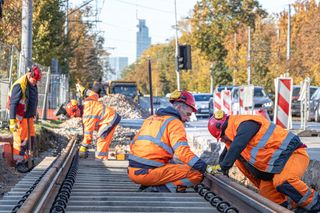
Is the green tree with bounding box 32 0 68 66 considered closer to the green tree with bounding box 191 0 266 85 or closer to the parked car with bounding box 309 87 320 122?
the parked car with bounding box 309 87 320 122

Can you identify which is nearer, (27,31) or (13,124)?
(13,124)

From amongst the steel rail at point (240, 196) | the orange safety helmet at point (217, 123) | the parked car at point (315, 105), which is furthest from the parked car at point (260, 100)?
→ the orange safety helmet at point (217, 123)

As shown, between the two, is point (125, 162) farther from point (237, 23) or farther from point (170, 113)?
point (237, 23)

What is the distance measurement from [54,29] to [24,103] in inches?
1028

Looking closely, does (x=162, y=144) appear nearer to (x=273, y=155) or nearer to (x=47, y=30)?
(x=273, y=155)

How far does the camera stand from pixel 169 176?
9.46 m

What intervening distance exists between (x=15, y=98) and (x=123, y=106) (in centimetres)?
2417

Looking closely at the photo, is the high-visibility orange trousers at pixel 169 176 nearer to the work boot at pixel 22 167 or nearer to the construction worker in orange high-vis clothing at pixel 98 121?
the work boot at pixel 22 167

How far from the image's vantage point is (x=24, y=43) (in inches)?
981

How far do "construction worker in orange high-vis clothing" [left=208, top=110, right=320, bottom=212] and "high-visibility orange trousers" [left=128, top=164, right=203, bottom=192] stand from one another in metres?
0.96

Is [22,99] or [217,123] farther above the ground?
A: [22,99]

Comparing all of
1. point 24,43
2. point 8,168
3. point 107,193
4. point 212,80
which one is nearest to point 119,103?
point 24,43

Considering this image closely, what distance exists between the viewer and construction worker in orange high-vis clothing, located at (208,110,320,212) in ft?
26.9

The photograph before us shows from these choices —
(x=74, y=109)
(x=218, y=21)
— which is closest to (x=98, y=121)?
(x=74, y=109)
